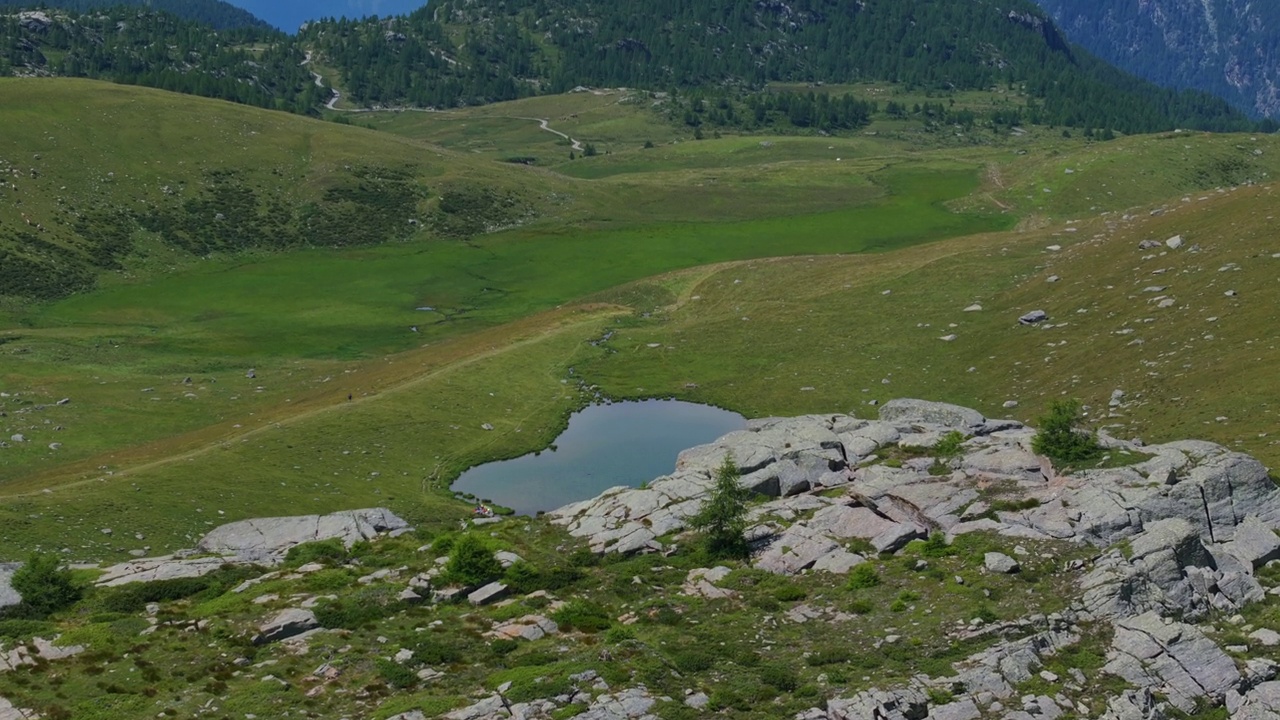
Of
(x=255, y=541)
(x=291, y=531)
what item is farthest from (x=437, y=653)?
(x=255, y=541)

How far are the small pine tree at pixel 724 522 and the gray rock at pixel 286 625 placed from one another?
1672cm

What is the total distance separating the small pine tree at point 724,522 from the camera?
49.7 meters

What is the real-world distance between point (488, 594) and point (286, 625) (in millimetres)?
7902

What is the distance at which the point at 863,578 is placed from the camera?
146ft

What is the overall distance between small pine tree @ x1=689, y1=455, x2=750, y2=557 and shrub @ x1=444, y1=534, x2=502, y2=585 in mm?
9088

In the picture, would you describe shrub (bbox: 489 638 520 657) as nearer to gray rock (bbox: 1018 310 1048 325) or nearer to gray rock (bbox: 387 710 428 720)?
gray rock (bbox: 387 710 428 720)

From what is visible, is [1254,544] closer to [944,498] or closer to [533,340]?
[944,498]

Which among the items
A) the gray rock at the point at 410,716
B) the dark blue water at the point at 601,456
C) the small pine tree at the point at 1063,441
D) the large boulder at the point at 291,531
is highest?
the small pine tree at the point at 1063,441

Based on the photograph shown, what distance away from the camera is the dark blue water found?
2913 inches

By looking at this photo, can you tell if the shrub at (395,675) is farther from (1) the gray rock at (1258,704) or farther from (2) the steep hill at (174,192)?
(2) the steep hill at (174,192)

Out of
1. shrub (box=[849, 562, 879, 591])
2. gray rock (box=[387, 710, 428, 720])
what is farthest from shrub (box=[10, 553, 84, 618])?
shrub (box=[849, 562, 879, 591])

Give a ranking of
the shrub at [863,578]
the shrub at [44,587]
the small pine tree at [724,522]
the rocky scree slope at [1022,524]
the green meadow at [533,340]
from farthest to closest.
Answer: the green meadow at [533,340]
the small pine tree at [724,522]
the shrub at [44,587]
the shrub at [863,578]
the rocky scree slope at [1022,524]

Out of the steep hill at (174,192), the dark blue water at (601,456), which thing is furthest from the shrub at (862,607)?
the steep hill at (174,192)

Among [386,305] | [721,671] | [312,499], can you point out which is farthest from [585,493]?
[386,305]
